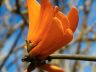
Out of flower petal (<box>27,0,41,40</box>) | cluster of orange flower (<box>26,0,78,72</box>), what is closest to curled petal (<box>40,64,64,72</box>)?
cluster of orange flower (<box>26,0,78,72</box>)

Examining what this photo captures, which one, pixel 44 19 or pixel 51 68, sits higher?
pixel 44 19

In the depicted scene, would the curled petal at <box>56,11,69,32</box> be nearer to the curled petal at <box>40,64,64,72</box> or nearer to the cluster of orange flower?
the cluster of orange flower

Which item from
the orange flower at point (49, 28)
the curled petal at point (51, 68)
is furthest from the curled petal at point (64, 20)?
the curled petal at point (51, 68)

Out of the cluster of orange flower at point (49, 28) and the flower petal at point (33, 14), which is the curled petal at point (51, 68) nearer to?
the cluster of orange flower at point (49, 28)

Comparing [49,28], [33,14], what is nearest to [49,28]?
[49,28]

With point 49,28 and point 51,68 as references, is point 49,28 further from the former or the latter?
point 51,68

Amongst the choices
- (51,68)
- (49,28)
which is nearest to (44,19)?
(49,28)

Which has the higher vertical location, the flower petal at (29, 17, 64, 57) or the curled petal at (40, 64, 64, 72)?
the flower petal at (29, 17, 64, 57)

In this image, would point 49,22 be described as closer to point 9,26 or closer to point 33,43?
point 33,43
